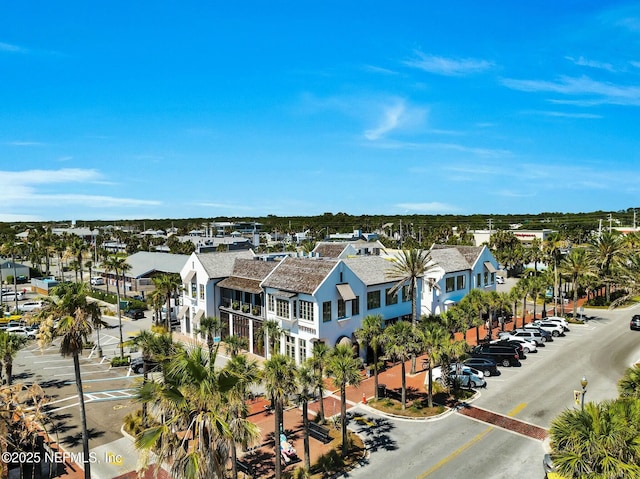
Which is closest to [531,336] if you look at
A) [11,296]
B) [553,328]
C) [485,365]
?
[553,328]

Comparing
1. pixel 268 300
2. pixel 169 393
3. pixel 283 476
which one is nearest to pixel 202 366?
pixel 169 393

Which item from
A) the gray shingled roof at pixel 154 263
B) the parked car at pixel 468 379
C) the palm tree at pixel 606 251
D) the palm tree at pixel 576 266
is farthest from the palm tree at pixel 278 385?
the gray shingled roof at pixel 154 263

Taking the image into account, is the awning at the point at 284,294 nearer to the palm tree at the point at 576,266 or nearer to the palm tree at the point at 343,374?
the palm tree at the point at 343,374

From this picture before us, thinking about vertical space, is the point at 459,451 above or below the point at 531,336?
below

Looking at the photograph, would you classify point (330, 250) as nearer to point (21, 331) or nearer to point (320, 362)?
point (320, 362)

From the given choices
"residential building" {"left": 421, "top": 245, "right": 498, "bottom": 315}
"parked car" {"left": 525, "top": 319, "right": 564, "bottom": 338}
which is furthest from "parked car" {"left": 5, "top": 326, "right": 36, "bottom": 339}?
"parked car" {"left": 525, "top": 319, "right": 564, "bottom": 338}
